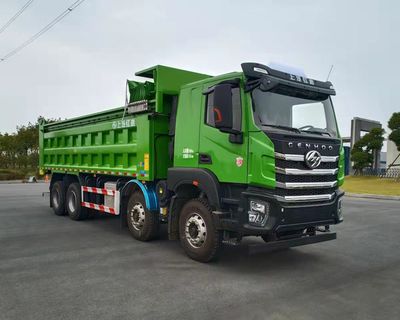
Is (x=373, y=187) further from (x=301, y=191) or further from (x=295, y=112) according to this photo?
(x=301, y=191)

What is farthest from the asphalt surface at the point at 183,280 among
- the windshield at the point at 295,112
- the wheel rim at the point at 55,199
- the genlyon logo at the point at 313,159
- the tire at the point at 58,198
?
the wheel rim at the point at 55,199

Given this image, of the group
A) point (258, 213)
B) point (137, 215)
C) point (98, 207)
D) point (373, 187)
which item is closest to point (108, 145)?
point (98, 207)

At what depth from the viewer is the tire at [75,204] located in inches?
400

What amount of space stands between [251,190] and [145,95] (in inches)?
122

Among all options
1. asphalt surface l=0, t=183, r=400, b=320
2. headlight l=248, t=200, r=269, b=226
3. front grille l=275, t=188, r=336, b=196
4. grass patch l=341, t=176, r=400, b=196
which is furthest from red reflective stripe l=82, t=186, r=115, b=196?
grass patch l=341, t=176, r=400, b=196

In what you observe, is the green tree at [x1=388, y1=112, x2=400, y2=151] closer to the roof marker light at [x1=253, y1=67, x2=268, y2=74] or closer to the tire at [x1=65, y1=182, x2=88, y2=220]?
the tire at [x1=65, y1=182, x2=88, y2=220]

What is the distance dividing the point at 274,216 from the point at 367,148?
32567mm

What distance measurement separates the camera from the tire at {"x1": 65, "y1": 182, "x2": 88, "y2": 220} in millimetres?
10172

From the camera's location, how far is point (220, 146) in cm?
580

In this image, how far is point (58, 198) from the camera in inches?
445

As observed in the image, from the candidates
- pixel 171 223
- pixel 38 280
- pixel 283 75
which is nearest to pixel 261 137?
pixel 283 75

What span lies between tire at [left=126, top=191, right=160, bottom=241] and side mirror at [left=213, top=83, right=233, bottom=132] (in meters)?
2.61

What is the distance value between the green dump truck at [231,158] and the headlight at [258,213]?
0.04 ft

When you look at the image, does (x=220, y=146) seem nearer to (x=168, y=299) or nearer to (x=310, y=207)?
(x=310, y=207)
